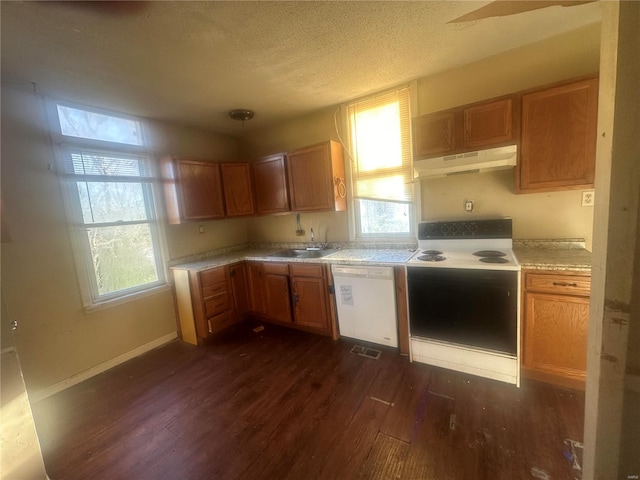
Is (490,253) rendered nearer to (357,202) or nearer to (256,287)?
(357,202)

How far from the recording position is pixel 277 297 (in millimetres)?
3209

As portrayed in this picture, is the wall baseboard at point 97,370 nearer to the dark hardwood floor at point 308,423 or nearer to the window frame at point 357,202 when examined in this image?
the dark hardwood floor at point 308,423

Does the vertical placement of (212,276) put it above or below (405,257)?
below

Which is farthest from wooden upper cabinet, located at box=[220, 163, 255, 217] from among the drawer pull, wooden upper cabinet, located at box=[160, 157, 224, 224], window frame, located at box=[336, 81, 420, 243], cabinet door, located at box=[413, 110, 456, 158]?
the drawer pull

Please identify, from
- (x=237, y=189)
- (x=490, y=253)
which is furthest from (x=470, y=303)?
(x=237, y=189)

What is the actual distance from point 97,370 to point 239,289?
154cm

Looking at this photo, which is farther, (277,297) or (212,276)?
(277,297)

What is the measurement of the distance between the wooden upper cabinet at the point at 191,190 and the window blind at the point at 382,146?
5.90 ft

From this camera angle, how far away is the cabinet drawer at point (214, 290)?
2.98 meters

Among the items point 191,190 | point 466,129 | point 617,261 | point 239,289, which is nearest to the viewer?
point 617,261

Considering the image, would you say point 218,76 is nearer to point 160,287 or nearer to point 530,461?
point 160,287

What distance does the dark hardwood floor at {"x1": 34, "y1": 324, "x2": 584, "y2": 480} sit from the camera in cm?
149

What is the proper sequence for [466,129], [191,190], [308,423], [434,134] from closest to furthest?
[308,423]
[466,129]
[434,134]
[191,190]

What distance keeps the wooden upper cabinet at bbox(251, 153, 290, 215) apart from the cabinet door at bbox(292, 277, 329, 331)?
1.03m
